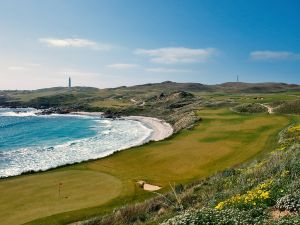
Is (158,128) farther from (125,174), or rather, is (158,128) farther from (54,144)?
(125,174)

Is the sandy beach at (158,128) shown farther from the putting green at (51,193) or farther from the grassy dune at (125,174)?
the putting green at (51,193)

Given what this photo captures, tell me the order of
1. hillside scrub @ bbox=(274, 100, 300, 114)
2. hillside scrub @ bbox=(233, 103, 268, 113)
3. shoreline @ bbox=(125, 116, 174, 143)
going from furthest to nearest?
hillside scrub @ bbox=(233, 103, 268, 113) < hillside scrub @ bbox=(274, 100, 300, 114) < shoreline @ bbox=(125, 116, 174, 143)

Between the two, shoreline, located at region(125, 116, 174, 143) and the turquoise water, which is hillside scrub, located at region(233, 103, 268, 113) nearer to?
shoreline, located at region(125, 116, 174, 143)

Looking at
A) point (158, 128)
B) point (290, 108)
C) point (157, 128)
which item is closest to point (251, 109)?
point (290, 108)

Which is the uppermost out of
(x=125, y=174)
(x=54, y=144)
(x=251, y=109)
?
(x=251, y=109)

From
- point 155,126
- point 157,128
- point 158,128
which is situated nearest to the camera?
point 158,128

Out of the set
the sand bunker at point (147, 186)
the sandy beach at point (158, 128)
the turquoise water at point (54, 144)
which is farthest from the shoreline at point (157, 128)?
the sand bunker at point (147, 186)

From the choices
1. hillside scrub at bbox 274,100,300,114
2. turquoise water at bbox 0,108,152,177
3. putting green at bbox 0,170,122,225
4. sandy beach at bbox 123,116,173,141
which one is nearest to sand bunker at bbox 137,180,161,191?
putting green at bbox 0,170,122,225
